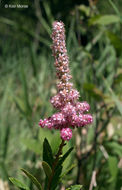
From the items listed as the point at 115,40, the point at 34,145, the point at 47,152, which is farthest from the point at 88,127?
the point at 47,152

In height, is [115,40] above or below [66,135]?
above

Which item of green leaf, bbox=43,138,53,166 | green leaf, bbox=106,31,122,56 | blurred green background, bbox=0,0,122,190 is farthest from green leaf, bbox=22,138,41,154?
green leaf, bbox=43,138,53,166

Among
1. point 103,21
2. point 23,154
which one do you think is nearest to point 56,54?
point 103,21

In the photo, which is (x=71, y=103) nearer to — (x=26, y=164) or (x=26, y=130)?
(x=26, y=164)

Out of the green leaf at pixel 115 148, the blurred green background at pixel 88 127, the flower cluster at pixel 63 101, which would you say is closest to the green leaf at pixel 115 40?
the blurred green background at pixel 88 127

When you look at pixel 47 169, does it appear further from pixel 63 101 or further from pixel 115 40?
pixel 115 40

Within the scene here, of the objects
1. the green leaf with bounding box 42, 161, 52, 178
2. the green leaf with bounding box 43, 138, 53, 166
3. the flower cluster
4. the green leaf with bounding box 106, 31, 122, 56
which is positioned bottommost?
the green leaf with bounding box 42, 161, 52, 178

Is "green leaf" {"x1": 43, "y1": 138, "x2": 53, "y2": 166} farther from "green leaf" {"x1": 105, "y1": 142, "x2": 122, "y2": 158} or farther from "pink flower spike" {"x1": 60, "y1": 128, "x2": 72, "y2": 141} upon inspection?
"green leaf" {"x1": 105, "y1": 142, "x2": 122, "y2": 158}

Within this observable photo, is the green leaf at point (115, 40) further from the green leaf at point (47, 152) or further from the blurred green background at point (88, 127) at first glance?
the green leaf at point (47, 152)
